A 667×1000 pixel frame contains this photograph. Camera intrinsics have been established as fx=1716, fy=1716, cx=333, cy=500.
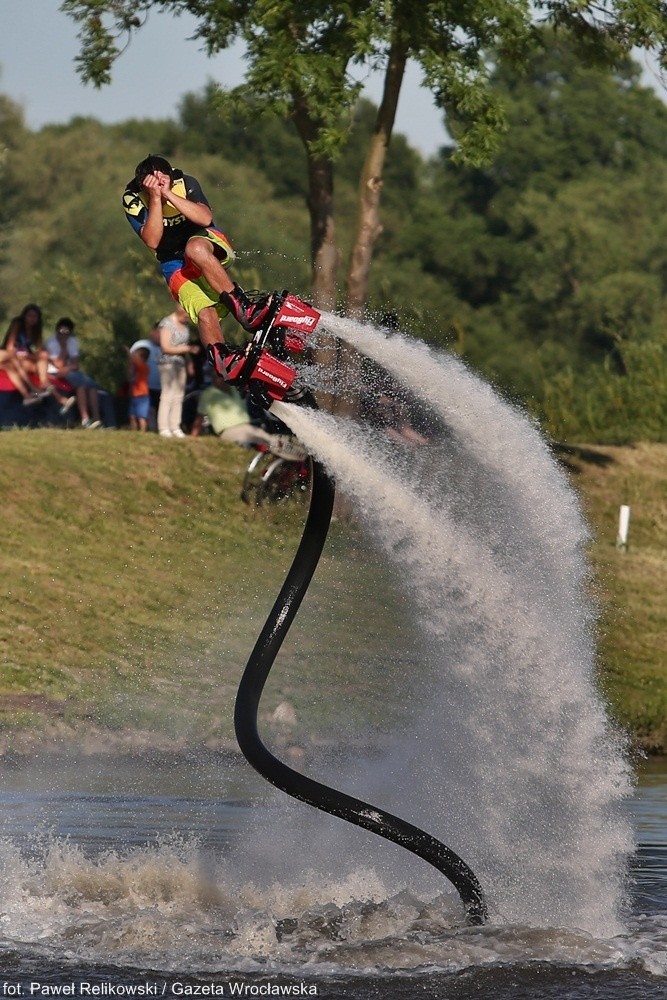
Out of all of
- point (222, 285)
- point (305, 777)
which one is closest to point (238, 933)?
point (305, 777)

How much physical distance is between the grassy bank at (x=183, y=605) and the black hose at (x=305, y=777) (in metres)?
5.33

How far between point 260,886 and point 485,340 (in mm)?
57686

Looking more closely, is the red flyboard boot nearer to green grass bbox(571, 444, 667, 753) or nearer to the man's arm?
the man's arm

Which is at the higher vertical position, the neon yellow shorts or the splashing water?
the neon yellow shorts

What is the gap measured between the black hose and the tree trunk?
42.7 ft

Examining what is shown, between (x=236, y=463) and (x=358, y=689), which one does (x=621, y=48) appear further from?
(x=358, y=689)

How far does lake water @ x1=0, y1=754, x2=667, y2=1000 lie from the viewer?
859 centimetres

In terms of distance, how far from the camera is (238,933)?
30.5 feet

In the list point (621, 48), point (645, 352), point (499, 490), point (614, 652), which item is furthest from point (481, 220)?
point (499, 490)

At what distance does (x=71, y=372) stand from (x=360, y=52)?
5.72m

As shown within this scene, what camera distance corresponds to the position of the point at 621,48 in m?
23.1

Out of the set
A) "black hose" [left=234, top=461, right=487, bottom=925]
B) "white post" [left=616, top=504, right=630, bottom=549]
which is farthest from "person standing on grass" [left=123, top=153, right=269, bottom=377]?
"white post" [left=616, top=504, right=630, bottom=549]

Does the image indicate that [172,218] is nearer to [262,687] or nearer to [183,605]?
[262,687]

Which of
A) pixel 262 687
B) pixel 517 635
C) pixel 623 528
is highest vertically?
pixel 517 635
